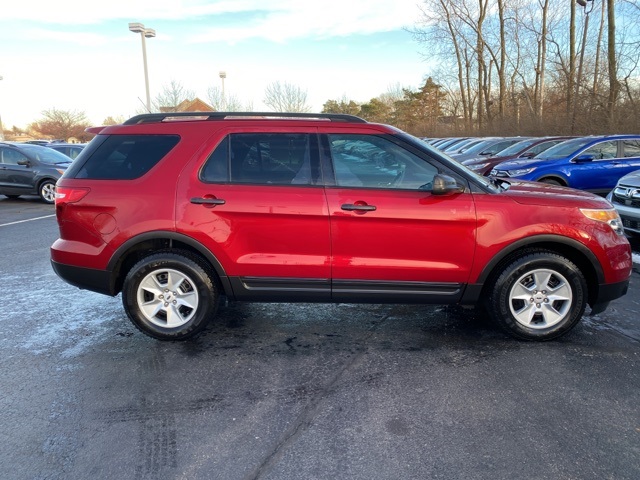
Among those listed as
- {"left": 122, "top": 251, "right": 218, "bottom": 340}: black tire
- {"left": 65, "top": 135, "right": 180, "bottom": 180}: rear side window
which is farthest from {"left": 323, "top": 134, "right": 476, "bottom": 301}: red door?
{"left": 65, "top": 135, "right": 180, "bottom": 180}: rear side window

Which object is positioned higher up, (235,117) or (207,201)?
(235,117)

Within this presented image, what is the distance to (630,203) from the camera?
22.3 feet

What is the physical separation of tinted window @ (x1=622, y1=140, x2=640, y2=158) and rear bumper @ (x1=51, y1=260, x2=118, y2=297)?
1080cm

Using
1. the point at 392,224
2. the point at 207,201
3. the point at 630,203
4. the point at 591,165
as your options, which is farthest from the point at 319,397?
the point at 591,165

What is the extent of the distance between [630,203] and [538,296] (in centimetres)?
410

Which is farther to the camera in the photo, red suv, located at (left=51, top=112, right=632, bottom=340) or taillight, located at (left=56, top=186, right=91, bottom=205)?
taillight, located at (left=56, top=186, right=91, bottom=205)

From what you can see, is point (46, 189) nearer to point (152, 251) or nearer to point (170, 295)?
point (152, 251)

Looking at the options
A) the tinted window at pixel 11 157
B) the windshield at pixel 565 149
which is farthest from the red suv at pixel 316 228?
the tinted window at pixel 11 157

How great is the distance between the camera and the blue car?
10047 millimetres

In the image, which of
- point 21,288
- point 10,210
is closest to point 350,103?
point 10,210

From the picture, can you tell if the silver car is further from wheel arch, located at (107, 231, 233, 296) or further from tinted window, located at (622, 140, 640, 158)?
wheel arch, located at (107, 231, 233, 296)

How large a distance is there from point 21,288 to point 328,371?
4.01 meters

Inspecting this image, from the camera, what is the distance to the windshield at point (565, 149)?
10.5 m

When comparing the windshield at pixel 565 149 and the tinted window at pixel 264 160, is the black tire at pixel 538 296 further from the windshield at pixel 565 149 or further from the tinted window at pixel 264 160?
the windshield at pixel 565 149
